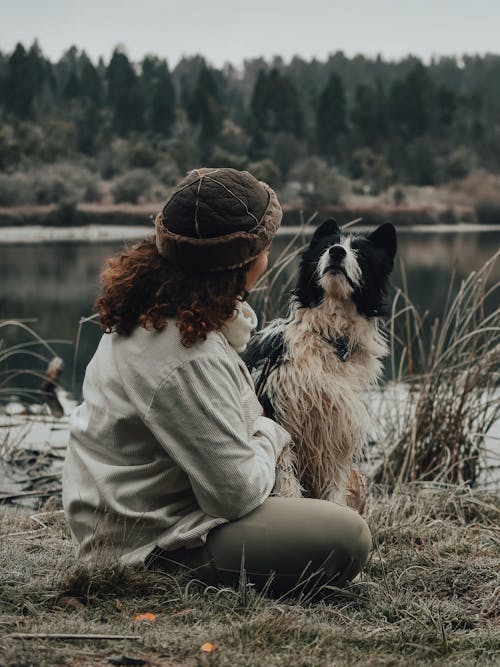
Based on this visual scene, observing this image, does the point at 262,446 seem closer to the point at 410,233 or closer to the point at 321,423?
the point at 321,423

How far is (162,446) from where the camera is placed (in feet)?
8.18

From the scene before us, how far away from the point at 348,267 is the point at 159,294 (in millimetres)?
998

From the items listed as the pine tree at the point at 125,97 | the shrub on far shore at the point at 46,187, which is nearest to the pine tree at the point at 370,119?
the pine tree at the point at 125,97

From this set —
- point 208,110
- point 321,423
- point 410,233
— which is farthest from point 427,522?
point 208,110

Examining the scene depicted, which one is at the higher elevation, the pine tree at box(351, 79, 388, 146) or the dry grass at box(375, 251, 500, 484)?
the pine tree at box(351, 79, 388, 146)

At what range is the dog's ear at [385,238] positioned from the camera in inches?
134

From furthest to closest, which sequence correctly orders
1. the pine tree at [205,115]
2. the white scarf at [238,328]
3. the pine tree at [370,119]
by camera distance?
the pine tree at [370,119], the pine tree at [205,115], the white scarf at [238,328]

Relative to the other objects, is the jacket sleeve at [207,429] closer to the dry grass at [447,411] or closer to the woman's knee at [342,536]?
the woman's knee at [342,536]

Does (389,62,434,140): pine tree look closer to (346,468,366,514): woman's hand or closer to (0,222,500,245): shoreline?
(0,222,500,245): shoreline

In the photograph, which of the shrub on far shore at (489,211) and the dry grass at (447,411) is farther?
the shrub on far shore at (489,211)

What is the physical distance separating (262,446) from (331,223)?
1071mm

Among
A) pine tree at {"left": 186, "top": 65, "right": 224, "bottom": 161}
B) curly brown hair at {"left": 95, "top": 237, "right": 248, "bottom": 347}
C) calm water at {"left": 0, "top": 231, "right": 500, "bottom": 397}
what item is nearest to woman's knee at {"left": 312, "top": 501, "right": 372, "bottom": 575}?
curly brown hair at {"left": 95, "top": 237, "right": 248, "bottom": 347}

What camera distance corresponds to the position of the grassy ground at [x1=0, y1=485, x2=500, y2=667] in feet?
7.11

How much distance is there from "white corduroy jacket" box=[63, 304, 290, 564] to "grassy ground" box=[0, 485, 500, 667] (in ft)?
0.52
